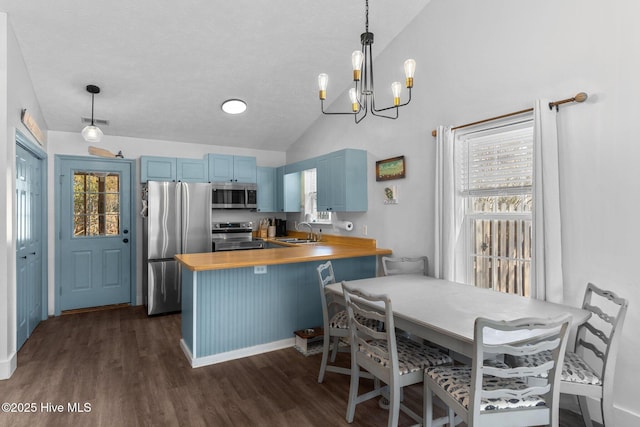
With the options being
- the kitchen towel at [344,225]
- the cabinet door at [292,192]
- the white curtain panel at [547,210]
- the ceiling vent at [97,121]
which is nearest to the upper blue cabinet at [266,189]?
the cabinet door at [292,192]

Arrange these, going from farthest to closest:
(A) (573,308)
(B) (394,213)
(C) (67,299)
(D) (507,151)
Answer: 1. (C) (67,299)
2. (B) (394,213)
3. (D) (507,151)
4. (A) (573,308)

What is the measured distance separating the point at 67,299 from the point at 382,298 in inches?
181

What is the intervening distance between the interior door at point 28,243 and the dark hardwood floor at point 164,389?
14.5 inches

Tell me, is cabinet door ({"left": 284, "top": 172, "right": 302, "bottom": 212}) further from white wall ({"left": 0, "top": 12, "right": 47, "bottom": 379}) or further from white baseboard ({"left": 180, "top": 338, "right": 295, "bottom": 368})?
white wall ({"left": 0, "top": 12, "right": 47, "bottom": 379})

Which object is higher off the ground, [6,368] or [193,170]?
[193,170]

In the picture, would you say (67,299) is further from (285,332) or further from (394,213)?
(394,213)

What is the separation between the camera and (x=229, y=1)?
3.04 m

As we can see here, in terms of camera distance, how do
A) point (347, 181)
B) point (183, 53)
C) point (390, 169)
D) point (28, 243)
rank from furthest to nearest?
point (347, 181)
point (390, 169)
point (28, 243)
point (183, 53)

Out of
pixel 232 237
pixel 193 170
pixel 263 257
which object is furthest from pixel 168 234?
pixel 263 257

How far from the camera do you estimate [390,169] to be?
3.90 metres

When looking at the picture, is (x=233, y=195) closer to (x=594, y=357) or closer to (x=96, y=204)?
(x=96, y=204)

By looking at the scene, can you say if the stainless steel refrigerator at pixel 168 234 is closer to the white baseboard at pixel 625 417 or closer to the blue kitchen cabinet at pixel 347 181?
the blue kitchen cabinet at pixel 347 181

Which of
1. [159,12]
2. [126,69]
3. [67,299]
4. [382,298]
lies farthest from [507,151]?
[67,299]

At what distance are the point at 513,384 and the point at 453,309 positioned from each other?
1.77ft
